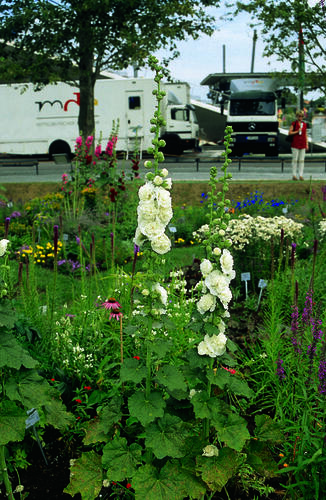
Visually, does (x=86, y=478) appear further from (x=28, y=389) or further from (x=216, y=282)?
(x=216, y=282)

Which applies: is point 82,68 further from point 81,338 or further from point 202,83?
point 202,83

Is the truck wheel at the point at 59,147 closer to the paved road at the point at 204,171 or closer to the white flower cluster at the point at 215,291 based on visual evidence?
the paved road at the point at 204,171

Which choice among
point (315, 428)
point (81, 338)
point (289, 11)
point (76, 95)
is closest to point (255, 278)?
point (81, 338)

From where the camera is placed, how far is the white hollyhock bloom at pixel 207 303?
2391mm

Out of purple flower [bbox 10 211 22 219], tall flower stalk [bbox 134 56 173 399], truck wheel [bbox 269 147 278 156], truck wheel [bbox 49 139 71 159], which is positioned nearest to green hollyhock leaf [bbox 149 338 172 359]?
tall flower stalk [bbox 134 56 173 399]

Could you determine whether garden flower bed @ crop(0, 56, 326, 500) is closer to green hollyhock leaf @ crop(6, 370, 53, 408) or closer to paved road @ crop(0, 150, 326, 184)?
green hollyhock leaf @ crop(6, 370, 53, 408)

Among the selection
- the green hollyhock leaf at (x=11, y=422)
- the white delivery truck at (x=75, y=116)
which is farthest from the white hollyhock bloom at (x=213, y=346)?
the white delivery truck at (x=75, y=116)

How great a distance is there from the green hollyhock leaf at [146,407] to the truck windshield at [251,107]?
2443cm

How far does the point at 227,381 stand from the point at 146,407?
0.38 meters

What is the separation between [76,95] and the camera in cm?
2752

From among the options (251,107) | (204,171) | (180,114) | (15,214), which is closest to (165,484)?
(15,214)

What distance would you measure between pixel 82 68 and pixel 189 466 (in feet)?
60.7

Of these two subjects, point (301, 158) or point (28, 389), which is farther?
point (301, 158)

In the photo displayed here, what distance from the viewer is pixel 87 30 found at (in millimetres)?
17844
